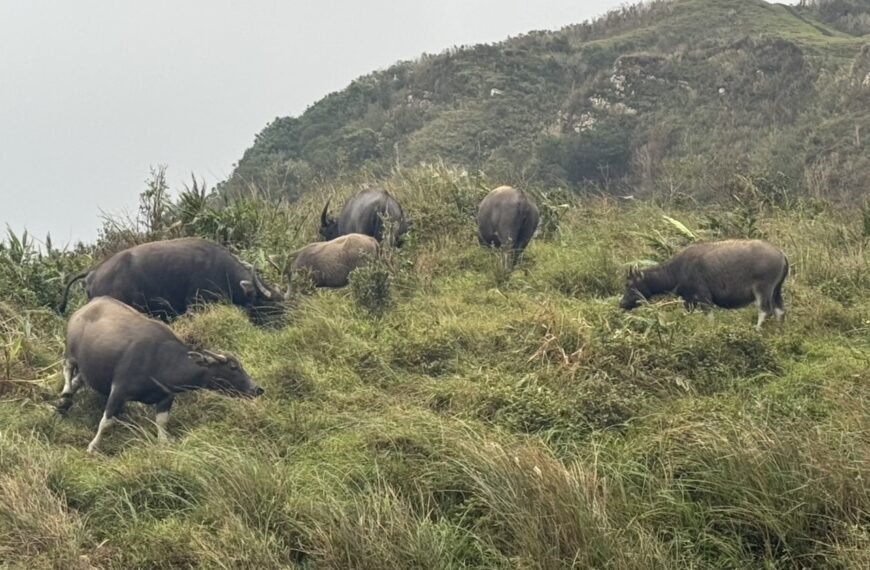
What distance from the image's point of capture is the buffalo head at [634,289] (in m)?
8.16

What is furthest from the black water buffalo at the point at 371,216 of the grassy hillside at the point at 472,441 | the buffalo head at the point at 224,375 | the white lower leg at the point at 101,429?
the white lower leg at the point at 101,429

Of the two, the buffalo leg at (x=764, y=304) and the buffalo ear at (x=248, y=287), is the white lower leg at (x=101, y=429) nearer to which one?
the buffalo ear at (x=248, y=287)


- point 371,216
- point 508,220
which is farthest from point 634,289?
point 371,216

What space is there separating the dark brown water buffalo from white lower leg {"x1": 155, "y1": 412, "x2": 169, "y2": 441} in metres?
3.42

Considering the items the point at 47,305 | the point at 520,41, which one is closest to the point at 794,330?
the point at 47,305

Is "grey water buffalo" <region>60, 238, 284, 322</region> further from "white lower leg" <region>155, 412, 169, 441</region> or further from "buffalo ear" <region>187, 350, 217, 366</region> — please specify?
"white lower leg" <region>155, 412, 169, 441</region>

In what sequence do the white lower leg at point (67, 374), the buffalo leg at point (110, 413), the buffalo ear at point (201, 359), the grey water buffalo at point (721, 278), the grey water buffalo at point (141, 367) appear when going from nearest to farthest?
1. the buffalo leg at point (110, 413)
2. the grey water buffalo at point (141, 367)
3. the buffalo ear at point (201, 359)
4. the white lower leg at point (67, 374)
5. the grey water buffalo at point (721, 278)

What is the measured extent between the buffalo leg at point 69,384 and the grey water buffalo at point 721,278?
209 inches

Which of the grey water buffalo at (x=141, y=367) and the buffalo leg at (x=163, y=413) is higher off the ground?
the grey water buffalo at (x=141, y=367)

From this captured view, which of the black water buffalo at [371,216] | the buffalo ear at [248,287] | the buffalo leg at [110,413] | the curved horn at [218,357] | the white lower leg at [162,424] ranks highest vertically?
the black water buffalo at [371,216]

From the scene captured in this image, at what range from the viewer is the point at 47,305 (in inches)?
354

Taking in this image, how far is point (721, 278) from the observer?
7555mm

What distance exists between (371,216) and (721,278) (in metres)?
5.16

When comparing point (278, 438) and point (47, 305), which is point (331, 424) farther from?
point (47, 305)
